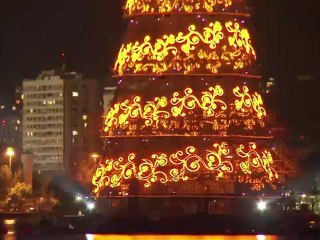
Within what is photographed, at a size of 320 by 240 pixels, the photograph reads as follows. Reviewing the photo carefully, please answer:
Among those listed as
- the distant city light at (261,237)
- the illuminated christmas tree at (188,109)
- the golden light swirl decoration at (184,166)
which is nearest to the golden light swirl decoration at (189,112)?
the illuminated christmas tree at (188,109)

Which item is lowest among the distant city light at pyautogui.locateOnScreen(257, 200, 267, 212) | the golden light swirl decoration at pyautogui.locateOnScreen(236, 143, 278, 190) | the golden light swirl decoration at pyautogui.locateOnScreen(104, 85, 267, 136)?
the distant city light at pyautogui.locateOnScreen(257, 200, 267, 212)

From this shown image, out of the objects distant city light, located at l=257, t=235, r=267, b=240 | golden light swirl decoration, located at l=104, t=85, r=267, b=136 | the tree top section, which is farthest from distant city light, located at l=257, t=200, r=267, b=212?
the tree top section

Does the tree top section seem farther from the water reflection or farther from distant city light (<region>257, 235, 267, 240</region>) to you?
distant city light (<region>257, 235, 267, 240</region>)

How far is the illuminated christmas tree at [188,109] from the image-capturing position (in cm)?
8425

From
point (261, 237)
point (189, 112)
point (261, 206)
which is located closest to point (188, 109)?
point (189, 112)

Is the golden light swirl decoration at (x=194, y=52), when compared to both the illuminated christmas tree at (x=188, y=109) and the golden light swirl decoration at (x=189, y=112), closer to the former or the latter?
the illuminated christmas tree at (x=188, y=109)

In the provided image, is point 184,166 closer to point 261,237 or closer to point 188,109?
point 188,109

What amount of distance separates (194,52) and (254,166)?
6349 mm

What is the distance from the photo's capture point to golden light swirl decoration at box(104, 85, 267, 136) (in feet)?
276

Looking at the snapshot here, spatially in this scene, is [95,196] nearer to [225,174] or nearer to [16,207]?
[225,174]

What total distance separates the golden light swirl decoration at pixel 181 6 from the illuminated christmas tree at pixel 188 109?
0.05 metres

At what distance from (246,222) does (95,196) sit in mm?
9157

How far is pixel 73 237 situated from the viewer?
2985 inches

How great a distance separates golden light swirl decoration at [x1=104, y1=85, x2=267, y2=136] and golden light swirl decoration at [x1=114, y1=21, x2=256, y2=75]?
121 cm
